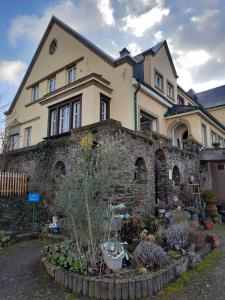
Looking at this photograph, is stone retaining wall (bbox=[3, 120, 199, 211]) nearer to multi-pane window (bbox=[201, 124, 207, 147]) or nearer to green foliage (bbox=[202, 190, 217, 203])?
green foliage (bbox=[202, 190, 217, 203])

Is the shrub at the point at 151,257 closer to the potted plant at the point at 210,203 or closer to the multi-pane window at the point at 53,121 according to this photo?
the potted plant at the point at 210,203

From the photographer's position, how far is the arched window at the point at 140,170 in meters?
8.65

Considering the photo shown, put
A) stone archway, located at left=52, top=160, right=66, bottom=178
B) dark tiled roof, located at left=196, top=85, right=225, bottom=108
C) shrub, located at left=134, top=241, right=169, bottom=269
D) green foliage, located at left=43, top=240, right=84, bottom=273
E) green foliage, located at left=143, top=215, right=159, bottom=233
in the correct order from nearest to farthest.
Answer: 1. green foliage, located at left=43, top=240, right=84, bottom=273
2. shrub, located at left=134, top=241, right=169, bottom=269
3. green foliage, located at left=143, top=215, right=159, bottom=233
4. stone archway, located at left=52, top=160, right=66, bottom=178
5. dark tiled roof, located at left=196, top=85, right=225, bottom=108

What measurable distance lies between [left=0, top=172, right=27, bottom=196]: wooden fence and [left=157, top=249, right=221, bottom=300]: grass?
7.98 meters

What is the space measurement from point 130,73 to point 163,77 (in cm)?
492

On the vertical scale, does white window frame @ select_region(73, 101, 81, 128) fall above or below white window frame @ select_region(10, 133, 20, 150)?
above

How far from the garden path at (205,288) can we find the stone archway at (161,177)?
16.8ft

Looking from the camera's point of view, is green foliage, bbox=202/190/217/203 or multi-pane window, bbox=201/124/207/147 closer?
green foliage, bbox=202/190/217/203

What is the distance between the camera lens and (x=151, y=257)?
4.16m

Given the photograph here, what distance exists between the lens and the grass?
3629mm

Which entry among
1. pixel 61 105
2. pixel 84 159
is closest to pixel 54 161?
pixel 84 159

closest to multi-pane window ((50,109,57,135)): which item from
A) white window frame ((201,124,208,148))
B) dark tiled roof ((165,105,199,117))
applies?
dark tiled roof ((165,105,199,117))

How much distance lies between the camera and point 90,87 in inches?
493

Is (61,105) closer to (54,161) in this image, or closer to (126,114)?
(126,114)
